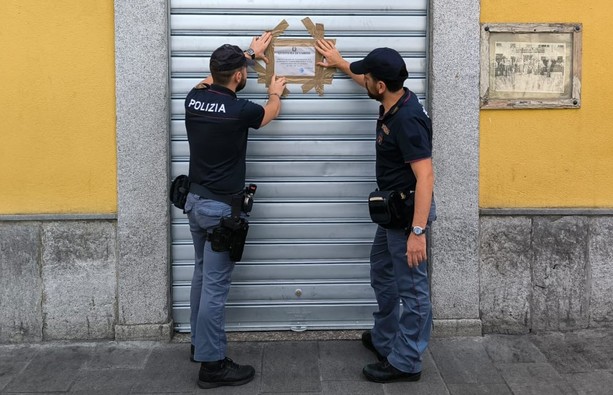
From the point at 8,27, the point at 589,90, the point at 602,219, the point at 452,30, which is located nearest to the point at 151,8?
the point at 8,27

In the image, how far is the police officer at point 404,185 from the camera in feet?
14.4

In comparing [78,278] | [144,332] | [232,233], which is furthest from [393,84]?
[78,278]

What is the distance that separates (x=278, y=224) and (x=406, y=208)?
4.03 ft

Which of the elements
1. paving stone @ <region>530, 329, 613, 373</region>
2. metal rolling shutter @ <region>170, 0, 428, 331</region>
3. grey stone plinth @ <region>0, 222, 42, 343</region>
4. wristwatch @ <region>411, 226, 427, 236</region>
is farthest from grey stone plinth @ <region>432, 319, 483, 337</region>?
grey stone plinth @ <region>0, 222, 42, 343</region>

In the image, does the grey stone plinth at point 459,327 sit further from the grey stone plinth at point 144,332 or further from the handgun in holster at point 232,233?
the grey stone plinth at point 144,332

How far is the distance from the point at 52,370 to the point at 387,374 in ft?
7.41

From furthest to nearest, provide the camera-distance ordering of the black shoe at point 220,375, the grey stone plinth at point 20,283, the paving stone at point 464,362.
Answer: the grey stone plinth at point 20,283
the paving stone at point 464,362
the black shoe at point 220,375

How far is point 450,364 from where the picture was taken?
4.93 metres

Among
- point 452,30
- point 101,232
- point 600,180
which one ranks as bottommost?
point 101,232

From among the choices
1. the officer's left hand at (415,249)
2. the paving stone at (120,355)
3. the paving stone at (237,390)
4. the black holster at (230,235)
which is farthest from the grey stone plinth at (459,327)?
the paving stone at (120,355)

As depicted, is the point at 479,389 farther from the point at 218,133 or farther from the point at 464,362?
the point at 218,133

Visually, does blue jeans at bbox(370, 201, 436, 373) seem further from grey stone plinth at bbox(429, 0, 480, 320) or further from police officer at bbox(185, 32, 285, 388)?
police officer at bbox(185, 32, 285, 388)

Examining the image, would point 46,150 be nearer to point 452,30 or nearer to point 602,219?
point 452,30

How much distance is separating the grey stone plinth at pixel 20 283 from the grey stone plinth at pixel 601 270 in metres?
4.13
